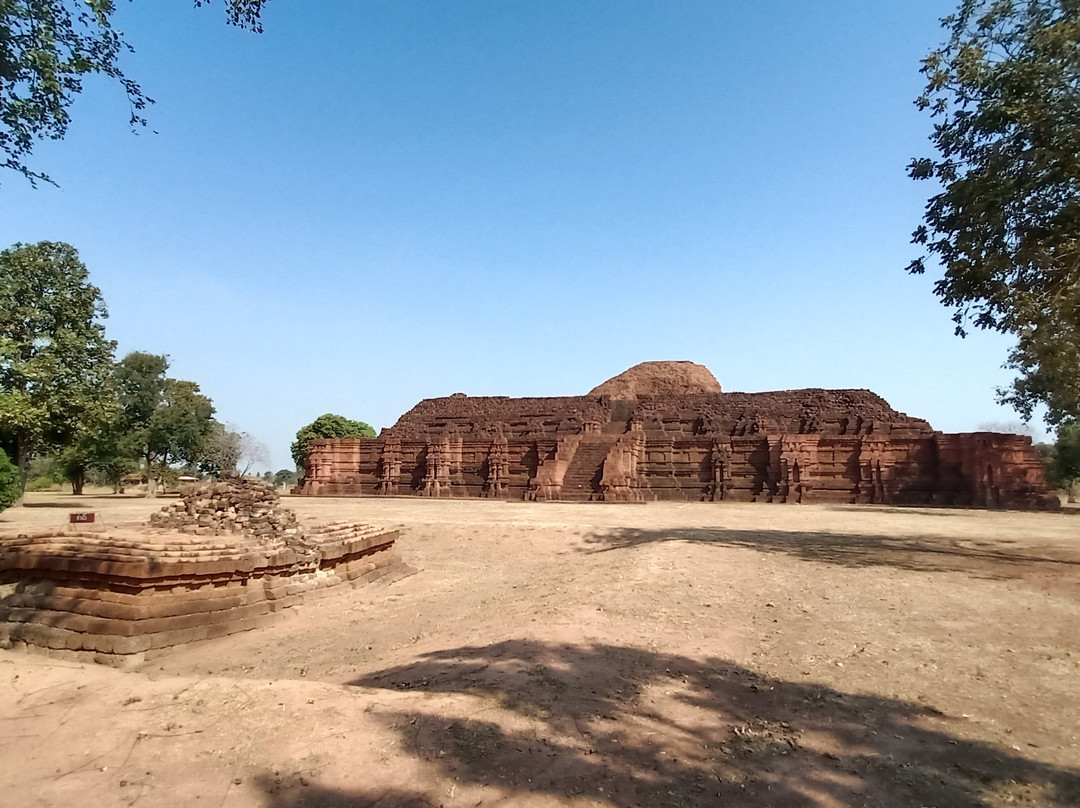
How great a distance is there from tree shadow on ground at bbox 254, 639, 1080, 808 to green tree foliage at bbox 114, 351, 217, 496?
31553 millimetres

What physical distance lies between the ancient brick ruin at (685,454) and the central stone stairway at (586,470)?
Result: 0.22 feet

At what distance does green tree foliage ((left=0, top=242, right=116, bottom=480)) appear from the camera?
69.2 feet

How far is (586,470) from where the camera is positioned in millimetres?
29312

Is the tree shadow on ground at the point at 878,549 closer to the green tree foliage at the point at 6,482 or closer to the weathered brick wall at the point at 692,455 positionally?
the weathered brick wall at the point at 692,455

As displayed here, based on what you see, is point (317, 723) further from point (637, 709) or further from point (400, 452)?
point (400, 452)

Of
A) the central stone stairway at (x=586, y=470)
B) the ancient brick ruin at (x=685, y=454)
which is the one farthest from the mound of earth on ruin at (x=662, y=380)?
the central stone stairway at (x=586, y=470)

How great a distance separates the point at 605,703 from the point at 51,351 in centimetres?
2576

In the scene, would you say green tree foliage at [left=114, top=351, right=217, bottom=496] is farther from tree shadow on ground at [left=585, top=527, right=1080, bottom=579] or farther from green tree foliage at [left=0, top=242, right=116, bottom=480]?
tree shadow on ground at [left=585, top=527, right=1080, bottom=579]

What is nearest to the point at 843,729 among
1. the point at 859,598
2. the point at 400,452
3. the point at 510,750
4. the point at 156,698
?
the point at 510,750

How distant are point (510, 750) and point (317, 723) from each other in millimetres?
1235

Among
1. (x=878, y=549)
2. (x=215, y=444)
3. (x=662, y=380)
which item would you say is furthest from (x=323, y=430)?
(x=878, y=549)

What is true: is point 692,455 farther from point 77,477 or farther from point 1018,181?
point 77,477

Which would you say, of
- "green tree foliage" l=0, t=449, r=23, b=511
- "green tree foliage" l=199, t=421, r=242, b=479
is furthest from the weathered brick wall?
"green tree foliage" l=0, t=449, r=23, b=511

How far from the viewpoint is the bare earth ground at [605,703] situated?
3312mm
